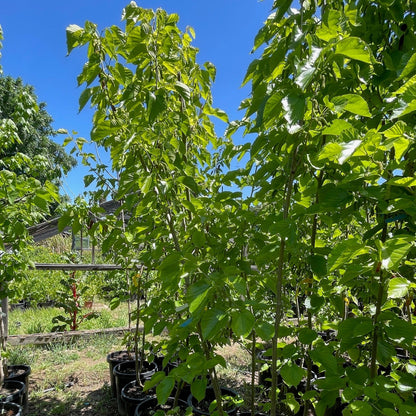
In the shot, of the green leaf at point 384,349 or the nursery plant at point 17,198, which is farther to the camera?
the nursery plant at point 17,198

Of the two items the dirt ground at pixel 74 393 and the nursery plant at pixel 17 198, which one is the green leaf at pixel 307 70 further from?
the dirt ground at pixel 74 393

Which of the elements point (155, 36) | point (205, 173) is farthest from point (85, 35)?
Result: point (205, 173)

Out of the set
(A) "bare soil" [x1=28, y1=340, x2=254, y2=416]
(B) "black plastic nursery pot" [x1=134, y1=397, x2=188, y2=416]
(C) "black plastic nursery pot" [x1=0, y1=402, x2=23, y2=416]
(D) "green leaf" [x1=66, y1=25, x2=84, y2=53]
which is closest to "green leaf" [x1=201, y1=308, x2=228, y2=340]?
(D) "green leaf" [x1=66, y1=25, x2=84, y2=53]

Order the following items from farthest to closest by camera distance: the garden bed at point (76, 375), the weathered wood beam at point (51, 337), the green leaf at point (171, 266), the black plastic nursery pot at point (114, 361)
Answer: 1. the weathered wood beam at point (51, 337)
2. the black plastic nursery pot at point (114, 361)
3. the garden bed at point (76, 375)
4. the green leaf at point (171, 266)

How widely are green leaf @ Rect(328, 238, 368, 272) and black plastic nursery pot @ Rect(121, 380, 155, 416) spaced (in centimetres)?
228

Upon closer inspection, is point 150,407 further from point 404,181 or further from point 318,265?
point 404,181

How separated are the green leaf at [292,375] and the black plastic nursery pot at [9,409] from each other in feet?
7.76

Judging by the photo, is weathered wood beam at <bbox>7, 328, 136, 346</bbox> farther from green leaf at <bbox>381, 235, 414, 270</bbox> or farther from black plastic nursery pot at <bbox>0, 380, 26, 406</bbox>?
green leaf at <bbox>381, 235, 414, 270</bbox>

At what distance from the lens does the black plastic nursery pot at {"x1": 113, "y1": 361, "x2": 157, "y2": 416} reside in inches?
110

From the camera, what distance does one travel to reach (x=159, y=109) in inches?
42.5

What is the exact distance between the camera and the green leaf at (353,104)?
2.28ft

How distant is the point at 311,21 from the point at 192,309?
0.82 metres

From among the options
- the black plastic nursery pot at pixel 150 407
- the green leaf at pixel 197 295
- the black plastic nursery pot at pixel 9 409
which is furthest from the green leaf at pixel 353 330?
the black plastic nursery pot at pixel 9 409

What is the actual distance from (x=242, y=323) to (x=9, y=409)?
2666mm
